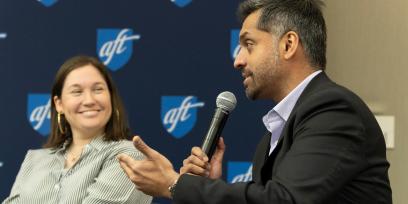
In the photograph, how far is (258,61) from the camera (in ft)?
5.85

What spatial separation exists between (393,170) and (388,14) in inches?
32.4

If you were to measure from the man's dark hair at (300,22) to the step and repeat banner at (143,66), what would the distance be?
124 centimetres

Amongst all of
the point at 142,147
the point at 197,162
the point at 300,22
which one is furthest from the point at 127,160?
the point at 300,22

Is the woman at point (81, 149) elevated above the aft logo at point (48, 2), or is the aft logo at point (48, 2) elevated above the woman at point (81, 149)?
the aft logo at point (48, 2)

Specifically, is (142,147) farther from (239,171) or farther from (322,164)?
(239,171)

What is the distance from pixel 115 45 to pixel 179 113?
48cm

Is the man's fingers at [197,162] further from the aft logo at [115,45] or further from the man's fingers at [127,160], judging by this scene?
the aft logo at [115,45]

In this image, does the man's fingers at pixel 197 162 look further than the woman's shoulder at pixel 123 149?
No

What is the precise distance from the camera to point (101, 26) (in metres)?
3.23

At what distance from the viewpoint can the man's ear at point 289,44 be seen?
1.76m

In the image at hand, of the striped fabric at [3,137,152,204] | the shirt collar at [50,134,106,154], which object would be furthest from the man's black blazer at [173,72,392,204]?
the shirt collar at [50,134,106,154]

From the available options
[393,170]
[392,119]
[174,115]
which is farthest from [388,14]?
[174,115]

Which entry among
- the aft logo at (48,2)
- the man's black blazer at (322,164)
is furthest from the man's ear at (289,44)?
the aft logo at (48,2)

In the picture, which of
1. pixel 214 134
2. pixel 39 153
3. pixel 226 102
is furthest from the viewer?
pixel 39 153
